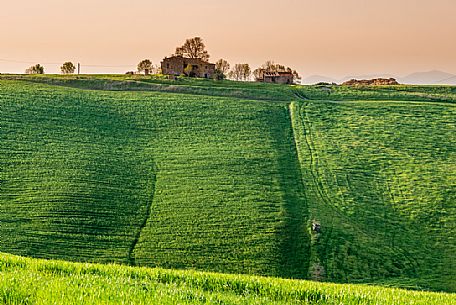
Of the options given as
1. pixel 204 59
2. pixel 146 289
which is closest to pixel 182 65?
pixel 204 59

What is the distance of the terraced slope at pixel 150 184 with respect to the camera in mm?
40094

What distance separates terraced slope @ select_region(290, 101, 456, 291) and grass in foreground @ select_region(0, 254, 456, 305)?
2658cm

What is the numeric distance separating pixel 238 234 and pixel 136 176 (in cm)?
1269

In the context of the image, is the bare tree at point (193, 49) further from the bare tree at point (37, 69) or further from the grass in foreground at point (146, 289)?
the grass in foreground at point (146, 289)

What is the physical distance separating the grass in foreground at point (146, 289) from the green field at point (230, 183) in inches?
965

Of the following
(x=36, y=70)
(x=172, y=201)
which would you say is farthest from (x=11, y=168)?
(x=36, y=70)

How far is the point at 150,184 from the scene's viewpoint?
163ft

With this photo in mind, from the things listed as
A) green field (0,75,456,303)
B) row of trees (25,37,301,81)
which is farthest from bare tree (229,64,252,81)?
green field (0,75,456,303)

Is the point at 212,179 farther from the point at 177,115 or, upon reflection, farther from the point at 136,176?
the point at 177,115

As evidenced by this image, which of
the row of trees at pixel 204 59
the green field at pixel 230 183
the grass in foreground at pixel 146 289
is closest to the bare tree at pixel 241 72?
the row of trees at pixel 204 59

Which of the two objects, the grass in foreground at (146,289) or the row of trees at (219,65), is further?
the row of trees at (219,65)

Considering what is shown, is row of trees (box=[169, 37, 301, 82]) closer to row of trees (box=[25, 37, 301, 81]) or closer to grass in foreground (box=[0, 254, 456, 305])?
row of trees (box=[25, 37, 301, 81])

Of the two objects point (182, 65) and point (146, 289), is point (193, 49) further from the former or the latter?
point (146, 289)

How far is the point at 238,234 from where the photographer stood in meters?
42.6
